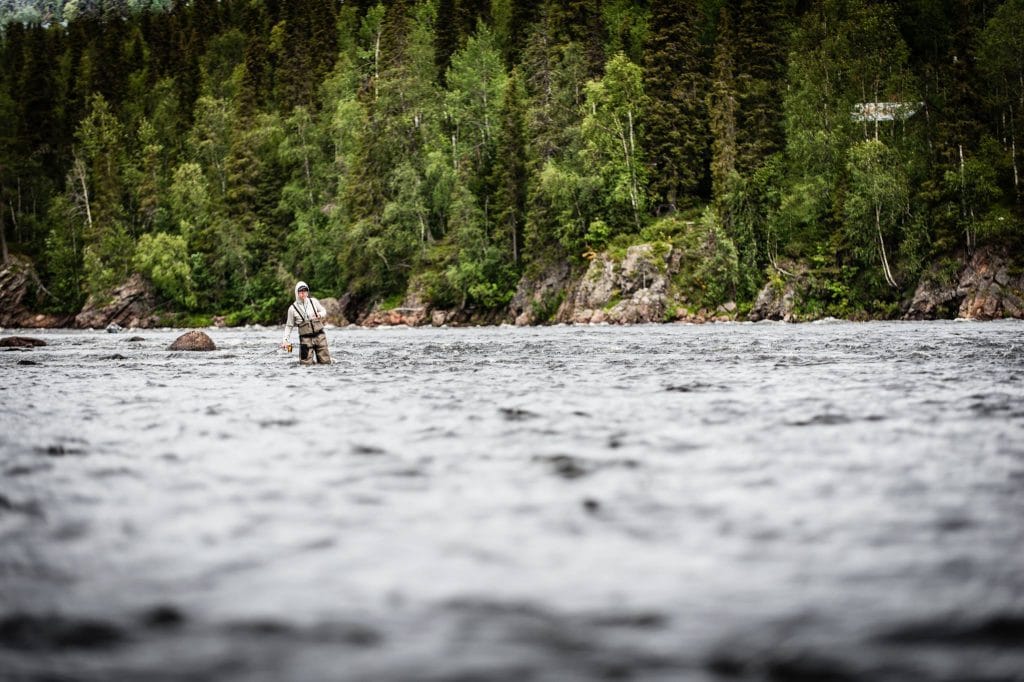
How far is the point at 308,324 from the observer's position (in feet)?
56.1

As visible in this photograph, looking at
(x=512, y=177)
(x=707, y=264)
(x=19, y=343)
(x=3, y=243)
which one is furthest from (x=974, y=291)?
(x=3, y=243)

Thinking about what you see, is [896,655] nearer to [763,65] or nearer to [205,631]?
[205,631]

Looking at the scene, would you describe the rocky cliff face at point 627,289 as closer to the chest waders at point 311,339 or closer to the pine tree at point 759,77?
the pine tree at point 759,77

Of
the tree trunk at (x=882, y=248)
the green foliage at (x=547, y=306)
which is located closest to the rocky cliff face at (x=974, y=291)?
the tree trunk at (x=882, y=248)

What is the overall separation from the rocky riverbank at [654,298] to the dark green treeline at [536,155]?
1028 millimetres

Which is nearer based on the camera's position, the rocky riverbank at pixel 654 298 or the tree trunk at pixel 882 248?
the rocky riverbank at pixel 654 298

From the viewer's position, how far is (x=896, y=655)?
269cm

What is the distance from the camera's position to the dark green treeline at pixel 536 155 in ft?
145

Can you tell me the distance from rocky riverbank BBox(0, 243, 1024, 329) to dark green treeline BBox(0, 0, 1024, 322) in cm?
103

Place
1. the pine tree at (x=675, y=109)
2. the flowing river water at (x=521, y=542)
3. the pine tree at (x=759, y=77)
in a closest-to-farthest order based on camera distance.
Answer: the flowing river water at (x=521, y=542) < the pine tree at (x=759, y=77) < the pine tree at (x=675, y=109)

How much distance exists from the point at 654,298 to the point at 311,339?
30.7 m

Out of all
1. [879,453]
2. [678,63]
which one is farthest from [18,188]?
[879,453]

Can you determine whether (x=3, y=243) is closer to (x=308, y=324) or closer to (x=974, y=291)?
(x=308, y=324)

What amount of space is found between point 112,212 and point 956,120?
6775 centimetres
